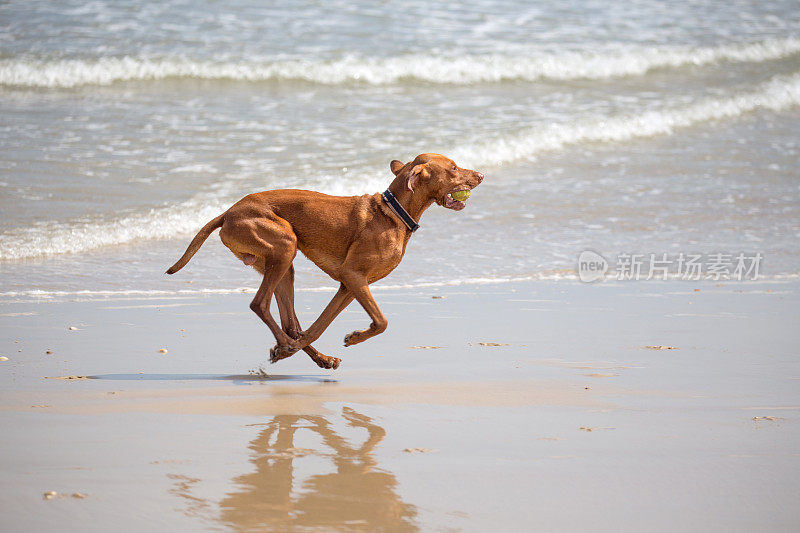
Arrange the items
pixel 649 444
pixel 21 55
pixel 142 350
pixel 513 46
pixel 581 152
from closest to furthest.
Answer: pixel 649 444 < pixel 142 350 < pixel 581 152 < pixel 21 55 < pixel 513 46

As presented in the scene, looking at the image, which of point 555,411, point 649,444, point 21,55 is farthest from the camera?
point 21,55

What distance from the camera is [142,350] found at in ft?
20.5

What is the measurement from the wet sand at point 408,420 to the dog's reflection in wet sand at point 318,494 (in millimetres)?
12

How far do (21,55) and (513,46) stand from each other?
935 centimetres

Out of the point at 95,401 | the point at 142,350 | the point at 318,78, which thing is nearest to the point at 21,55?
the point at 318,78

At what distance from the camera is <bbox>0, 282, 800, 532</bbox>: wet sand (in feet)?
11.5

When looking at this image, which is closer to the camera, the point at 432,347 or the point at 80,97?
the point at 432,347

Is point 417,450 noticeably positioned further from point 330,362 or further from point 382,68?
point 382,68

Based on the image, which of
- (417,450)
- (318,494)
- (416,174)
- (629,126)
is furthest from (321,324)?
(629,126)

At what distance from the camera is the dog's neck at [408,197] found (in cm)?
580

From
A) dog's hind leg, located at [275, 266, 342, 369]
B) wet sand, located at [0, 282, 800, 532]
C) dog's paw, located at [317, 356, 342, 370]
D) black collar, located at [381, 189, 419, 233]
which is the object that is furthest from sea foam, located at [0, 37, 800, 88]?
dog's paw, located at [317, 356, 342, 370]

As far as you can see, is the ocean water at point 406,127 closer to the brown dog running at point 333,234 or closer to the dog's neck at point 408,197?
A: the brown dog running at point 333,234

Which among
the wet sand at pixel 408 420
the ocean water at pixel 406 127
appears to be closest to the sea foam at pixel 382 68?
the ocean water at pixel 406 127

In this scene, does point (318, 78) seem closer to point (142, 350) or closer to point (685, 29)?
point (685, 29)
